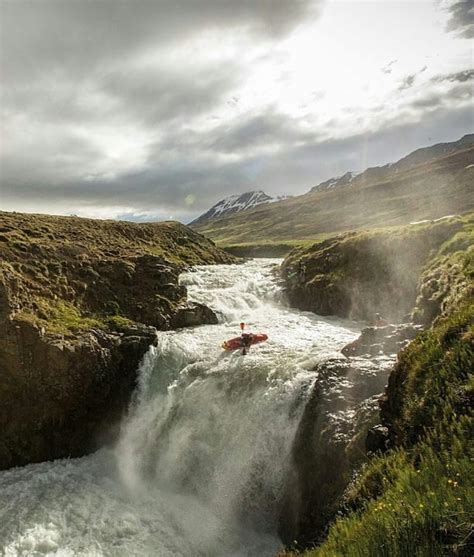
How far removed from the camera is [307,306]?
49.5 meters

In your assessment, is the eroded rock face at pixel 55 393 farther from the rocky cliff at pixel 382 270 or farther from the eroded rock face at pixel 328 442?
the rocky cliff at pixel 382 270

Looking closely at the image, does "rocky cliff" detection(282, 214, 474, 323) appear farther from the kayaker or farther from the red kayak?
the kayaker

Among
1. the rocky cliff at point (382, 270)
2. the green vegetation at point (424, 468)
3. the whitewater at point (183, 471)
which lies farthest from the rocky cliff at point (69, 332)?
the green vegetation at point (424, 468)

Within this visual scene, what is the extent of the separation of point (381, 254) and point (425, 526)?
42.5 metres

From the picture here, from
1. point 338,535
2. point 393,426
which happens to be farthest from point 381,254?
point 338,535

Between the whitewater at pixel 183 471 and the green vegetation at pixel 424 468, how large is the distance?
31.1 ft

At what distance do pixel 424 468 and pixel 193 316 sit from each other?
34.9 metres

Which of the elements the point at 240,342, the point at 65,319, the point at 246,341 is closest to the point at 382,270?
the point at 246,341

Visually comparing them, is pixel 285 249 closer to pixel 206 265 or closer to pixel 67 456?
pixel 206 265

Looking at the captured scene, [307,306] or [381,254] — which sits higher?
[381,254]

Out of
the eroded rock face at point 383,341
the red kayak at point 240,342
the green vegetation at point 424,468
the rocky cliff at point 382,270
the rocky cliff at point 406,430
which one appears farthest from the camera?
the rocky cliff at point 382,270

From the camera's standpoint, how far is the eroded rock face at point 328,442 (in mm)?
18062

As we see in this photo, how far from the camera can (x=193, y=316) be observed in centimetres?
4244

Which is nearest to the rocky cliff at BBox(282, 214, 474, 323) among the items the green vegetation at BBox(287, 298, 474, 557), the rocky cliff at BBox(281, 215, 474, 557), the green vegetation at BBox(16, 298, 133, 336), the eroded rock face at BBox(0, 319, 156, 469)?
the rocky cliff at BBox(281, 215, 474, 557)
